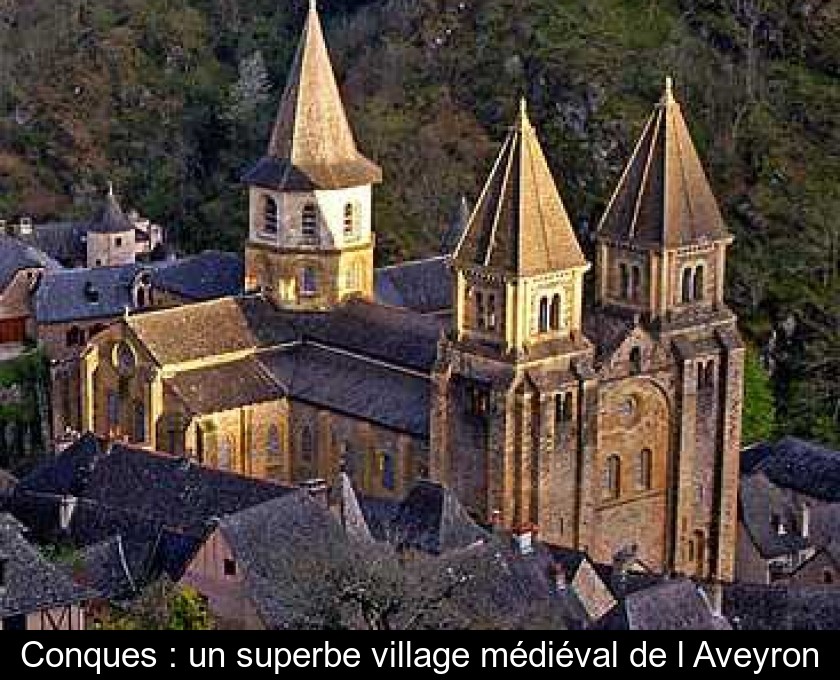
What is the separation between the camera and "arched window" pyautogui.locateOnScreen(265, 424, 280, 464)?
6500 cm

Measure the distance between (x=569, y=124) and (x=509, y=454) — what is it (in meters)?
36.8

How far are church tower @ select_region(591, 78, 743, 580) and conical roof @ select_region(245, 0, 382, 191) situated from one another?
33.2ft

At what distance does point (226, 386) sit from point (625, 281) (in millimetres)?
11805

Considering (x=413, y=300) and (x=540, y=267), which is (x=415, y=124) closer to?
(x=413, y=300)

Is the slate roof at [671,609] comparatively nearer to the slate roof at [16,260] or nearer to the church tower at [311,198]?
the church tower at [311,198]

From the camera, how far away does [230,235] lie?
320ft

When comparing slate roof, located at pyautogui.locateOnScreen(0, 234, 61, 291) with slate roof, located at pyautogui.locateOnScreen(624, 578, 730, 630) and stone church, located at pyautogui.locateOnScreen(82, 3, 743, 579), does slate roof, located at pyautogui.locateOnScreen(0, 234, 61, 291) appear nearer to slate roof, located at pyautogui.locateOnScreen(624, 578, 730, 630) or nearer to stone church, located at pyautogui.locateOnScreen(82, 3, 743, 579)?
stone church, located at pyautogui.locateOnScreen(82, 3, 743, 579)

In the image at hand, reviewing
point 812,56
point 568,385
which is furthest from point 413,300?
point 812,56

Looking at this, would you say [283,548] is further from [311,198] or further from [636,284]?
[311,198]

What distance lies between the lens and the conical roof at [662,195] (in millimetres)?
60219

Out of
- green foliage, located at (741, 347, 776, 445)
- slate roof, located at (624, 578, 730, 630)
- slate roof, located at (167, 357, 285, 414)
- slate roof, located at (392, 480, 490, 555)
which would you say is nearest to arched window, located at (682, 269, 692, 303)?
slate roof, located at (392, 480, 490, 555)

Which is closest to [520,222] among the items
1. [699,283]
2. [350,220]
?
[699,283]

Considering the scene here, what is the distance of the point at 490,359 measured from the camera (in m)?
58.2

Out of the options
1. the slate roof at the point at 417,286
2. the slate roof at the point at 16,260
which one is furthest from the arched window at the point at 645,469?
the slate roof at the point at 16,260
